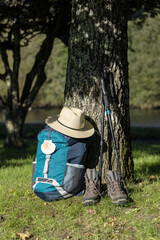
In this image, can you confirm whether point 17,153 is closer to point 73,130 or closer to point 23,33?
point 23,33

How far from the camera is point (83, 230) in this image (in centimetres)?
374

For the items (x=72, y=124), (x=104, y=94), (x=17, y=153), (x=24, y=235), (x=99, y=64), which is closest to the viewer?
(x=24, y=235)

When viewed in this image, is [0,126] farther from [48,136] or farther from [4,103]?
[48,136]

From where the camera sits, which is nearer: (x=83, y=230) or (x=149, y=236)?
(x=149, y=236)

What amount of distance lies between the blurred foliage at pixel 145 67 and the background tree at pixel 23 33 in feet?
43.9

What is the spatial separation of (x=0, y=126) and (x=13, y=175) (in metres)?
12.3

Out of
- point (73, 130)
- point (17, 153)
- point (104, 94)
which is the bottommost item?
point (17, 153)

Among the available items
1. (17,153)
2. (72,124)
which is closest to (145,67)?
(17,153)

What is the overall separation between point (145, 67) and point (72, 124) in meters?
21.2

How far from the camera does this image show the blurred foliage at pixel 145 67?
78.4 feet

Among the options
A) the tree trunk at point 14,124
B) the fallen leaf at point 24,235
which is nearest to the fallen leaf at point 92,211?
the fallen leaf at point 24,235

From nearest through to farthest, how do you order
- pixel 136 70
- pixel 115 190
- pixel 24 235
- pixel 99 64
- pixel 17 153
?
1. pixel 24 235
2. pixel 115 190
3. pixel 99 64
4. pixel 17 153
5. pixel 136 70

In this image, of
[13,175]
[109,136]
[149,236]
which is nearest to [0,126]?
[13,175]

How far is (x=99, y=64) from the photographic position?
4.68m
